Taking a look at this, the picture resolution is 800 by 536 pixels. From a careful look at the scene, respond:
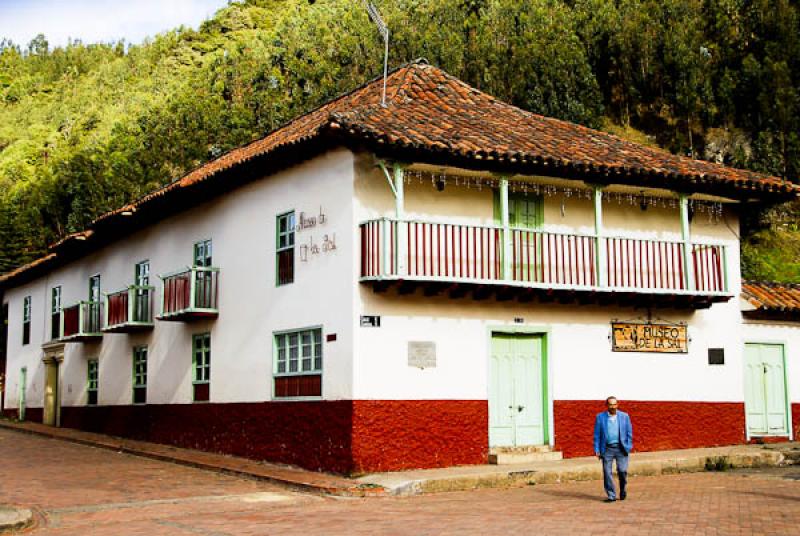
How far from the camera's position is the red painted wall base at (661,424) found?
16500 mm

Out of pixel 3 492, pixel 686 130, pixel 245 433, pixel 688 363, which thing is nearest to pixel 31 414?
pixel 245 433

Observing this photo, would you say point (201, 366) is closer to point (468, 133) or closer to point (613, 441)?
point (468, 133)

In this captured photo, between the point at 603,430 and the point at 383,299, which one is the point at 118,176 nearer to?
the point at 383,299

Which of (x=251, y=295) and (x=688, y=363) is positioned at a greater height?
(x=251, y=295)

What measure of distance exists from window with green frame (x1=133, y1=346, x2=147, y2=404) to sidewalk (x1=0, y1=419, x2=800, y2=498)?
3362mm

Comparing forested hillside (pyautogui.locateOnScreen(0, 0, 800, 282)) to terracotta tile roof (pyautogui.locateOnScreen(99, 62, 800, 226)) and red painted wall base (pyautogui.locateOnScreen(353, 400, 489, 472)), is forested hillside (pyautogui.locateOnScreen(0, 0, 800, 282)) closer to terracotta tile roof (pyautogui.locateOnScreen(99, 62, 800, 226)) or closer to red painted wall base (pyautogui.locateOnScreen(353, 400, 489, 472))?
terracotta tile roof (pyautogui.locateOnScreen(99, 62, 800, 226))

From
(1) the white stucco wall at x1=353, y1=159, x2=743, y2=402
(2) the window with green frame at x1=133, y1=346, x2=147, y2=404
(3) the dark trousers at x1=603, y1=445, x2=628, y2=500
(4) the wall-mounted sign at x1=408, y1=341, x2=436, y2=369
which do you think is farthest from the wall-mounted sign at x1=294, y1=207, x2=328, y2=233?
(2) the window with green frame at x1=133, y1=346, x2=147, y2=404

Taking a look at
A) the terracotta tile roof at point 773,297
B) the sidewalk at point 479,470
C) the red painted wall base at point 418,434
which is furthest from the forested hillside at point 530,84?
the red painted wall base at point 418,434

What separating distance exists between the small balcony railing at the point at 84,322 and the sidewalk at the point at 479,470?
6.68 m

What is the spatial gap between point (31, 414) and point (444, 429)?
1890 cm

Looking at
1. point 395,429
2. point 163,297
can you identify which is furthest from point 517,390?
point 163,297

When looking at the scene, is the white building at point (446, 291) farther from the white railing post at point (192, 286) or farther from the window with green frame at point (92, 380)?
the window with green frame at point (92, 380)

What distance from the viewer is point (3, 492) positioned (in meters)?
13.4

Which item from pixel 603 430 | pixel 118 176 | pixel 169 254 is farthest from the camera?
pixel 118 176
